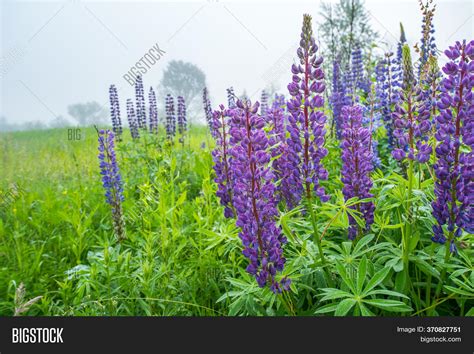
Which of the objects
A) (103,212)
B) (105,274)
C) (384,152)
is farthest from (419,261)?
(103,212)

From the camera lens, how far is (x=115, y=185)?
11.8 ft

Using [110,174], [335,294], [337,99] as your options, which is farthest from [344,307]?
[337,99]

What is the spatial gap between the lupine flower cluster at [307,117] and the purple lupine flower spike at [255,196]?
23cm

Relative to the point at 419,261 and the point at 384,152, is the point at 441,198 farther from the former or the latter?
the point at 384,152

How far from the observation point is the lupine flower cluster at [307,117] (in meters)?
2.04

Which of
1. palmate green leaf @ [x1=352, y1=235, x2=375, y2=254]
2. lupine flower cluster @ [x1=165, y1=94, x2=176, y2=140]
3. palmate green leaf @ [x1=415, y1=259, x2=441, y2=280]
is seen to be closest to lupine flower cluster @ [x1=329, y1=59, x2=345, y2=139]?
palmate green leaf @ [x1=352, y1=235, x2=375, y2=254]

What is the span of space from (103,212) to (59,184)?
1.96 metres

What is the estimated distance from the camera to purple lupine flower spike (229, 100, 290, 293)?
6.13ft

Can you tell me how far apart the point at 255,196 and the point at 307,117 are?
0.48 m

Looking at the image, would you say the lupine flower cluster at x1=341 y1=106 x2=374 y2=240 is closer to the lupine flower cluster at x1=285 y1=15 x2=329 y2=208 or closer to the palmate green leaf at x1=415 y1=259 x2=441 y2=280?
the lupine flower cluster at x1=285 y1=15 x2=329 y2=208

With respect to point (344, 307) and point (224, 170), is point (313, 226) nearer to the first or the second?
point (344, 307)

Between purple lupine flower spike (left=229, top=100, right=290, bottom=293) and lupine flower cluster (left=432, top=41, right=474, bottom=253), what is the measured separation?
79cm

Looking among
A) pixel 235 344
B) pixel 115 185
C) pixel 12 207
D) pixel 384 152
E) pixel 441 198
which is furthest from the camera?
pixel 12 207

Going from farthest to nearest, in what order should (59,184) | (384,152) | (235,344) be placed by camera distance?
(59,184) < (384,152) < (235,344)
